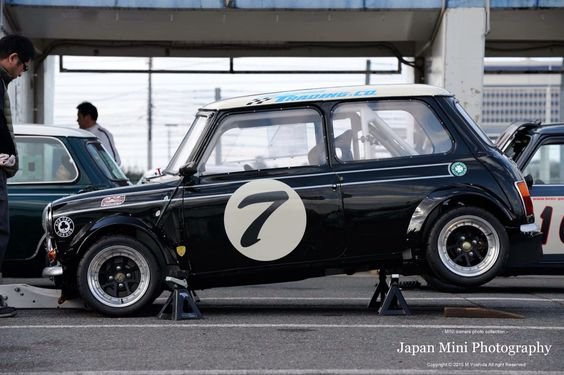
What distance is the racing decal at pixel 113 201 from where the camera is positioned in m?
9.00

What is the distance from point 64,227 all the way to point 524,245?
357 cm

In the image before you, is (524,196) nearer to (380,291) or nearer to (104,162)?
(380,291)

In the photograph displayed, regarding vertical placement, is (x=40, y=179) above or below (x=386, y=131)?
below

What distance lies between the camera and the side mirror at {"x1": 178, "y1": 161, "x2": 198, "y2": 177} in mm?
9023

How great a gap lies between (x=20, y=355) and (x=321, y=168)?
2988 mm

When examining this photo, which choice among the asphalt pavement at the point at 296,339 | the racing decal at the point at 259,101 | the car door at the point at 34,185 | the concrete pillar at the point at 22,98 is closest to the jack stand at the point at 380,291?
the asphalt pavement at the point at 296,339

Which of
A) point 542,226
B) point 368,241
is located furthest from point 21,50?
point 542,226

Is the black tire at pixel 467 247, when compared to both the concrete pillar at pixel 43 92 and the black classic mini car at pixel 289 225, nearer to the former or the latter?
the black classic mini car at pixel 289 225

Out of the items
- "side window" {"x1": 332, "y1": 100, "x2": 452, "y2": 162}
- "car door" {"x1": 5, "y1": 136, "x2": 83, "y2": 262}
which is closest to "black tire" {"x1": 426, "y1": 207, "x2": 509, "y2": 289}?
"side window" {"x1": 332, "y1": 100, "x2": 452, "y2": 162}

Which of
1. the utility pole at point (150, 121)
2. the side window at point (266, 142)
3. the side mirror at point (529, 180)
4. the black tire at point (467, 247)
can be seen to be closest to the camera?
the black tire at point (467, 247)

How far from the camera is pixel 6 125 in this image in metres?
9.03

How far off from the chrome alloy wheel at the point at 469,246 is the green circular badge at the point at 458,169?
34 centimetres

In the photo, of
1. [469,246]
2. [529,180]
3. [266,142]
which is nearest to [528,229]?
[469,246]

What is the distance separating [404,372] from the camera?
651cm
